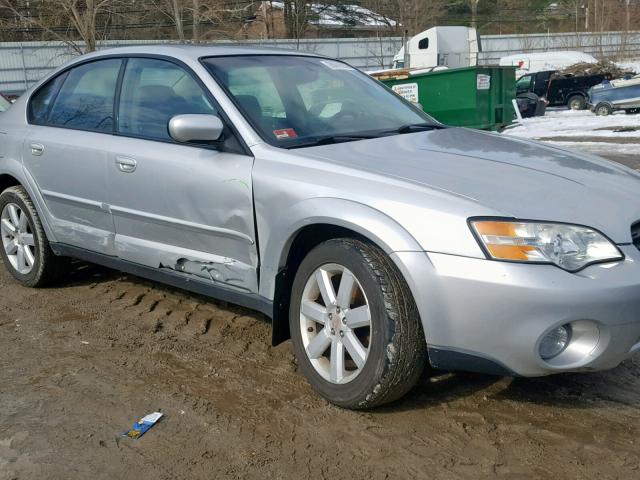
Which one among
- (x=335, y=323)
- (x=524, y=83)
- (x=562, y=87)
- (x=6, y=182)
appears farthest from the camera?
(x=524, y=83)

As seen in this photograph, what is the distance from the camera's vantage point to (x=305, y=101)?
12.6 feet

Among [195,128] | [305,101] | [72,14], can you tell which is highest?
[72,14]

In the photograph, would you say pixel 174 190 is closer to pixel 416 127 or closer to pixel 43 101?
pixel 416 127

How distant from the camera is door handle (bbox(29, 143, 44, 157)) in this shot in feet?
15.1

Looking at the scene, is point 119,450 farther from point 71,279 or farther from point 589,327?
point 71,279

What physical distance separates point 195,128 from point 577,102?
925 inches

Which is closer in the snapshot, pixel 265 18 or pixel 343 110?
pixel 343 110

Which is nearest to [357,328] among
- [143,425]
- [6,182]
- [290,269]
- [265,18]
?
[290,269]

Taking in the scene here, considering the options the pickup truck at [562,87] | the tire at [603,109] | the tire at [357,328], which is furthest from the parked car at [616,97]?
the tire at [357,328]

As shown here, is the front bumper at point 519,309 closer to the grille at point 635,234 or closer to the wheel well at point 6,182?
the grille at point 635,234

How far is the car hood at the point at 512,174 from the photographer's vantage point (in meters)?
2.76

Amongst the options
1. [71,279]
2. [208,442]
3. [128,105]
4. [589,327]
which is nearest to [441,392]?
[589,327]

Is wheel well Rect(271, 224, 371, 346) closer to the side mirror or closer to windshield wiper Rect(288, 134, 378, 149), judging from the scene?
windshield wiper Rect(288, 134, 378, 149)

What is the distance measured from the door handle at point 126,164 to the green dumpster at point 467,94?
9.73m
